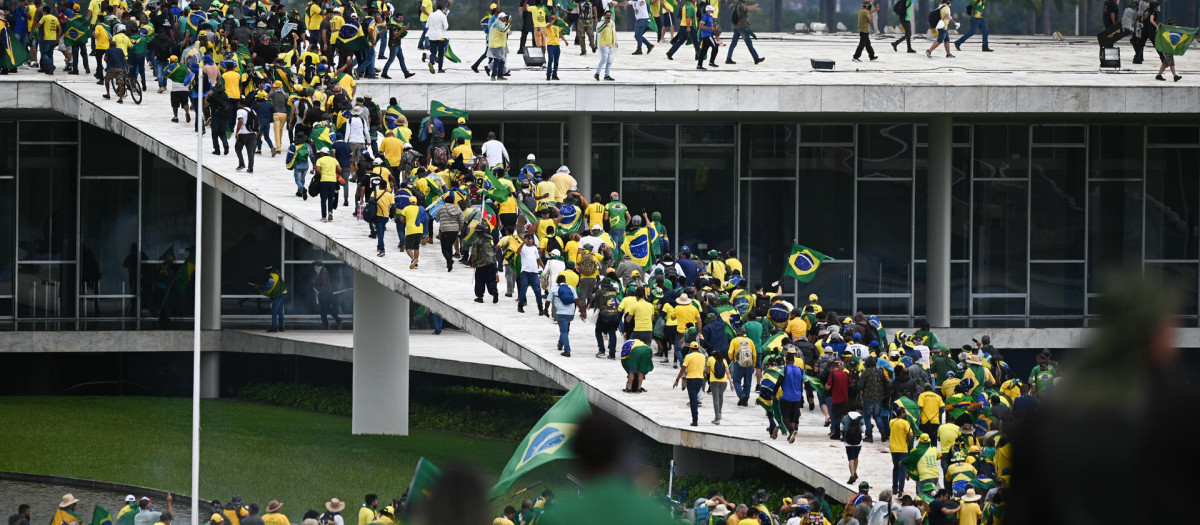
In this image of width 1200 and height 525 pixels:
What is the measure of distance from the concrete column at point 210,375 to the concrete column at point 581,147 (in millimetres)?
7192

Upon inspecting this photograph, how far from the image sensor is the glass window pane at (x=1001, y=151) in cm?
3059

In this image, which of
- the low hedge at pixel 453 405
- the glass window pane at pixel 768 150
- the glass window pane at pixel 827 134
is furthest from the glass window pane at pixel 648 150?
the low hedge at pixel 453 405

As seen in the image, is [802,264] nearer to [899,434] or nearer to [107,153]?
[899,434]

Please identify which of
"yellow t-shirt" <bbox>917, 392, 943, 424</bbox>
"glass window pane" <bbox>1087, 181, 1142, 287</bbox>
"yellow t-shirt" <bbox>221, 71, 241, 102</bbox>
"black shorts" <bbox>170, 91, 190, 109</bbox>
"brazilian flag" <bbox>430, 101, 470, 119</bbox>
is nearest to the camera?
"yellow t-shirt" <bbox>917, 392, 943, 424</bbox>

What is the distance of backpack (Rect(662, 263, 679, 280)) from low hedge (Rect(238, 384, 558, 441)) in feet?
16.5

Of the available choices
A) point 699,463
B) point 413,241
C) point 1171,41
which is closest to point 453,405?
point 413,241

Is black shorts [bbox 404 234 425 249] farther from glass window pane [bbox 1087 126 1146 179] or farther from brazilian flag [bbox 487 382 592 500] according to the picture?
glass window pane [bbox 1087 126 1146 179]

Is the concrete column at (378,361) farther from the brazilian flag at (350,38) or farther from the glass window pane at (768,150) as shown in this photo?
the glass window pane at (768,150)

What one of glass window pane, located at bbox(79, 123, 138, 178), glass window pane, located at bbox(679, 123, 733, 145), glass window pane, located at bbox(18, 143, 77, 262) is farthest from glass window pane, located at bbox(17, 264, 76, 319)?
glass window pane, located at bbox(679, 123, 733, 145)

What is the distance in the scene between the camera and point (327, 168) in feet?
66.6

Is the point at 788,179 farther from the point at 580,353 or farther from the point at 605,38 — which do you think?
the point at 580,353

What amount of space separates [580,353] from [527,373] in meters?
7.30

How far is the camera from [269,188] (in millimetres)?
21875

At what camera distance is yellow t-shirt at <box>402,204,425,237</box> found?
19359 millimetres
